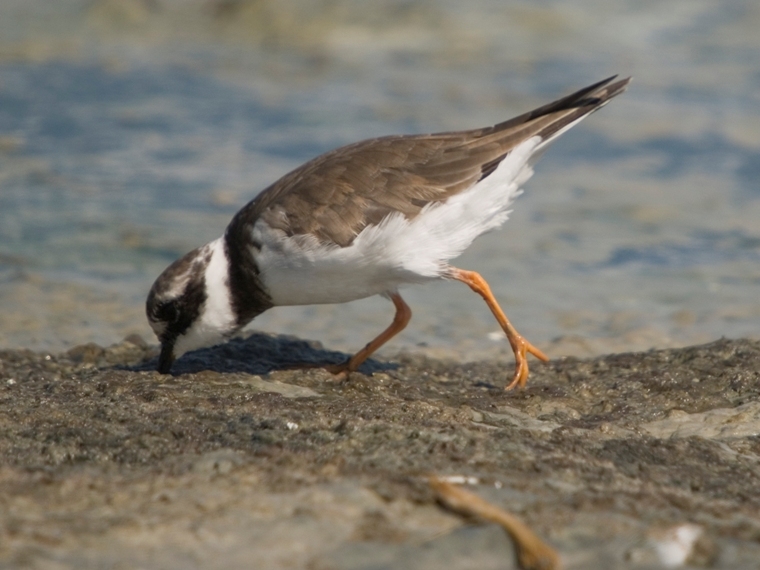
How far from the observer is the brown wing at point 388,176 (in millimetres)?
5312

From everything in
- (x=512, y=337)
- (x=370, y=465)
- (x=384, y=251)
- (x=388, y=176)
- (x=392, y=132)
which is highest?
(x=392, y=132)

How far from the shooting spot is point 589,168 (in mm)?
11617

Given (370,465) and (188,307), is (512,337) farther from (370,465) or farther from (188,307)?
(370,465)

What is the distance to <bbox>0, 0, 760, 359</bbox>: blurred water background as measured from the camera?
7.78 metres

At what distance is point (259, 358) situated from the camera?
19.3 feet

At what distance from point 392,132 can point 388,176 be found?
6901 mm

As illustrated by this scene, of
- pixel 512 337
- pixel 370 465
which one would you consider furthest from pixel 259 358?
pixel 370 465

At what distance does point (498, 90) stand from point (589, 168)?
10.7 ft

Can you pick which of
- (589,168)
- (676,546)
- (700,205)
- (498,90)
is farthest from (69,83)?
(676,546)

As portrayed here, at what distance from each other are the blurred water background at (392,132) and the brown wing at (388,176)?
5.94ft

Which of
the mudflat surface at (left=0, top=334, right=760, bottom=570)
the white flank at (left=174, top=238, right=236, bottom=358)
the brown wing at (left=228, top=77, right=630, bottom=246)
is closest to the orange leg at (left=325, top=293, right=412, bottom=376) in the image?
the mudflat surface at (left=0, top=334, right=760, bottom=570)

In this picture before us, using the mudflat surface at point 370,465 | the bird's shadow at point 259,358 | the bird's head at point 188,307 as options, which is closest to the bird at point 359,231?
the bird's head at point 188,307

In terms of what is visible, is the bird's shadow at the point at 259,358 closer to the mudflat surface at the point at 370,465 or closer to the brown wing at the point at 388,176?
the mudflat surface at the point at 370,465

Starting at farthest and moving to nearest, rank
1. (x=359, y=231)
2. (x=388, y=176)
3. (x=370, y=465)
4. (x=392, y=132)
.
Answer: (x=392, y=132), (x=388, y=176), (x=359, y=231), (x=370, y=465)
